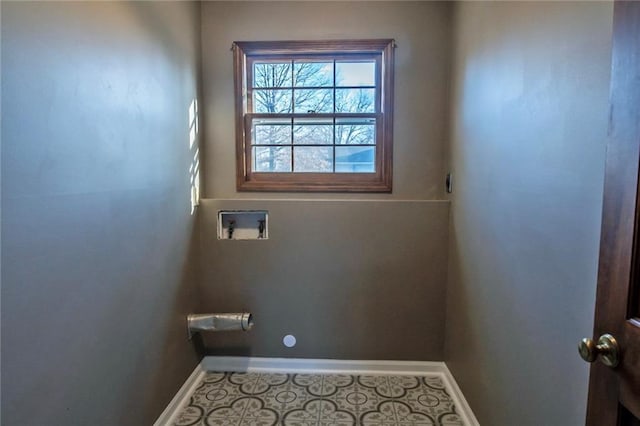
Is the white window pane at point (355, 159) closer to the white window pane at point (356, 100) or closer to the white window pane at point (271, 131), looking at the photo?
the white window pane at point (356, 100)

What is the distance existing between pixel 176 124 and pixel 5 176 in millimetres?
1118

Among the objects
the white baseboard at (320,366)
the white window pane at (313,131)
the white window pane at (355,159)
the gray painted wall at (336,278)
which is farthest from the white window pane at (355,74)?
the white baseboard at (320,366)

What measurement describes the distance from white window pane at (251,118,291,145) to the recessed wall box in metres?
0.51

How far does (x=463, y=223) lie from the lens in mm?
2057

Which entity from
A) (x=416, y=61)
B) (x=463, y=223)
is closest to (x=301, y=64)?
(x=416, y=61)

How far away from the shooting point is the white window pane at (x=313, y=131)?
2.45 metres

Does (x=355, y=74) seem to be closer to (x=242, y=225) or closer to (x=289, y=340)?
(x=242, y=225)

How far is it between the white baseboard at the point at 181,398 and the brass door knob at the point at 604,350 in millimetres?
1891

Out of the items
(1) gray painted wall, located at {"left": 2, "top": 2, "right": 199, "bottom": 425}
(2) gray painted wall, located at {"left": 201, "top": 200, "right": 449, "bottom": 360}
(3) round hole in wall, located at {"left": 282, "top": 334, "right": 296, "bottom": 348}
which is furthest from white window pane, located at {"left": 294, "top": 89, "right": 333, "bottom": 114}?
(3) round hole in wall, located at {"left": 282, "top": 334, "right": 296, "bottom": 348}

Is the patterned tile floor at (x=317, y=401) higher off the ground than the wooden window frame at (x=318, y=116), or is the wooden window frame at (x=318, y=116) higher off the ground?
the wooden window frame at (x=318, y=116)

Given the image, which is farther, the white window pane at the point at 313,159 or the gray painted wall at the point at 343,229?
the white window pane at the point at 313,159

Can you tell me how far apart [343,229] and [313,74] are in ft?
3.50

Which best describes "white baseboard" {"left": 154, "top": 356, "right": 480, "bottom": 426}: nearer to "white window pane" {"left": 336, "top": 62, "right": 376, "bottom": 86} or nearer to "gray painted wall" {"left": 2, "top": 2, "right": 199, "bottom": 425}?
"gray painted wall" {"left": 2, "top": 2, "right": 199, "bottom": 425}

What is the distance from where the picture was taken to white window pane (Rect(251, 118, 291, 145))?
2469mm
